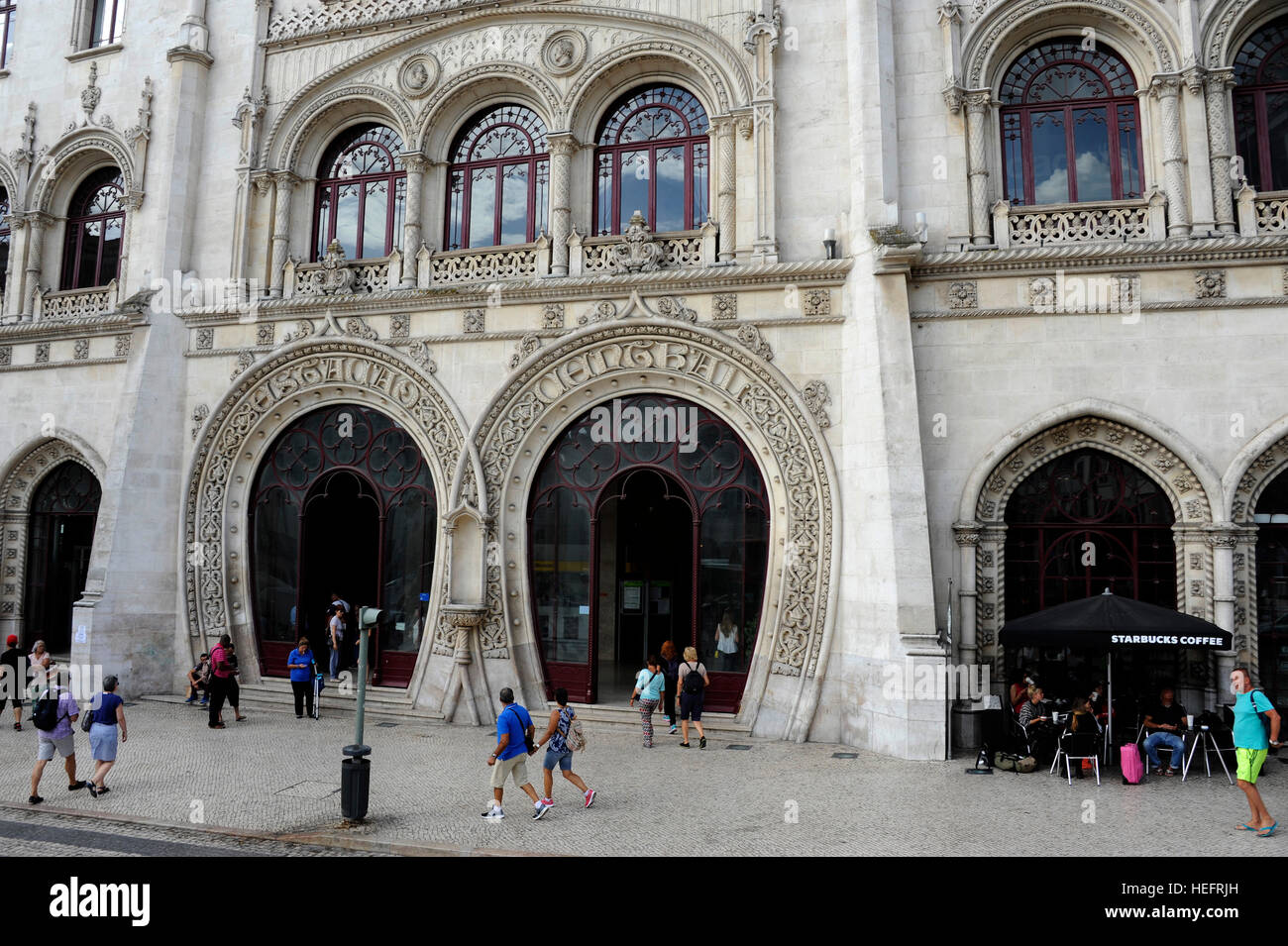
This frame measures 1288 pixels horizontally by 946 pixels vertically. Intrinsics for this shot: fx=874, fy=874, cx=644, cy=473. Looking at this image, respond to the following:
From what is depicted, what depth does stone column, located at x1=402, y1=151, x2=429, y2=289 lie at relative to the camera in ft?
56.0

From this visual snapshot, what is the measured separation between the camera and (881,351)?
13.7 m

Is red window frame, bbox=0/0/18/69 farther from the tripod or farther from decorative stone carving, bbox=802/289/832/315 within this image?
the tripod

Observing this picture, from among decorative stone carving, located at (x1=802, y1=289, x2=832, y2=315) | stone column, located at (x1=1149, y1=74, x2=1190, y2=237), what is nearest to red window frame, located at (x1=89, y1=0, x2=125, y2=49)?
decorative stone carving, located at (x1=802, y1=289, x2=832, y2=315)

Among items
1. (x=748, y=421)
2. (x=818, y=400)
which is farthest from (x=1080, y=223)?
(x=748, y=421)

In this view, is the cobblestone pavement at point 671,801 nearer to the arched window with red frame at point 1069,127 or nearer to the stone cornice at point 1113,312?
the stone cornice at point 1113,312

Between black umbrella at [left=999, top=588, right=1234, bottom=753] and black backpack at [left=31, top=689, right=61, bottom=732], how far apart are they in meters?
12.1

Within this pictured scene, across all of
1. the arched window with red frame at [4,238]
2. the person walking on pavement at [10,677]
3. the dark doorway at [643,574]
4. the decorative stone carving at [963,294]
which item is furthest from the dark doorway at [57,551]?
the decorative stone carving at [963,294]

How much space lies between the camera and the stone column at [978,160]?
1441 centimetres

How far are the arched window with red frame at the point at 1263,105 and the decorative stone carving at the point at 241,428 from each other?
14.5 meters

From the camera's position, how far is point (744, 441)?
15102mm

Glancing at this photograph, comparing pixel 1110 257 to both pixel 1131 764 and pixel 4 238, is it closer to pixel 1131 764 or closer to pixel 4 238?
pixel 1131 764

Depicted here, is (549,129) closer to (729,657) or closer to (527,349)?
(527,349)

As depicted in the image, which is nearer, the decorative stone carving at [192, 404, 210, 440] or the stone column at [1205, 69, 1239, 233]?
the stone column at [1205, 69, 1239, 233]

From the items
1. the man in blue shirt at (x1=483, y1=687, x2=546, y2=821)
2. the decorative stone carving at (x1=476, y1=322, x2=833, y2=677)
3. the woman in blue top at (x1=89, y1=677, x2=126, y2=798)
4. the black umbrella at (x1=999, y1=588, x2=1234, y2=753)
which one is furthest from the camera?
the decorative stone carving at (x1=476, y1=322, x2=833, y2=677)
